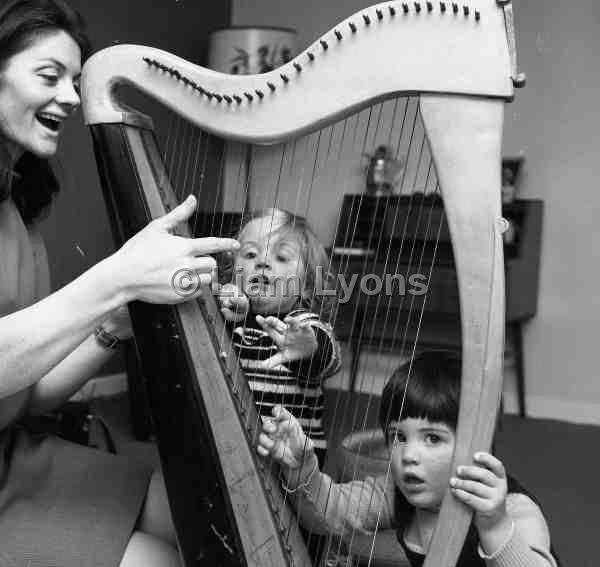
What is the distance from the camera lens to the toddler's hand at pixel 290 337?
119 cm

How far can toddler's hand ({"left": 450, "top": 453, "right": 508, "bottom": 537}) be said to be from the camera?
803 millimetres

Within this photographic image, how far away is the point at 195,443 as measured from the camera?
37.4 inches

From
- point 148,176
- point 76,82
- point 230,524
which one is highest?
point 76,82

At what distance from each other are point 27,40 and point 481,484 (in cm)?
75

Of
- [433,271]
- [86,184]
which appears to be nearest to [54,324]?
[433,271]

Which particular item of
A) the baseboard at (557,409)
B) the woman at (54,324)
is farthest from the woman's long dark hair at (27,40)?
the baseboard at (557,409)

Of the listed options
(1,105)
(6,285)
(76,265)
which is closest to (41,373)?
(6,285)

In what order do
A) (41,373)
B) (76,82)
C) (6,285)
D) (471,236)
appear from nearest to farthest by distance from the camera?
(471,236), (41,373), (6,285), (76,82)

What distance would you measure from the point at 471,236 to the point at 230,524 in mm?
413

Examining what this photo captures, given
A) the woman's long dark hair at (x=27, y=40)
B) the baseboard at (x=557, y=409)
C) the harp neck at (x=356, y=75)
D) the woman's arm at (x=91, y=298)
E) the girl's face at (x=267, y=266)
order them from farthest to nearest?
the baseboard at (x=557, y=409)
the girl's face at (x=267, y=266)
the woman's long dark hair at (x=27, y=40)
the woman's arm at (x=91, y=298)
the harp neck at (x=356, y=75)

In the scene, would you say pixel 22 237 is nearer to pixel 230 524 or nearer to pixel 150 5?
pixel 230 524

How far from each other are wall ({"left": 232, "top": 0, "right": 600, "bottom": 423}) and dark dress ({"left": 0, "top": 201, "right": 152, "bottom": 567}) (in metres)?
2.81

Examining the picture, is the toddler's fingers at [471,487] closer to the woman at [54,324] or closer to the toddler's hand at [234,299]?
the woman at [54,324]

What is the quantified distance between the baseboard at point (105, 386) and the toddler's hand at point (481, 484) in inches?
105
